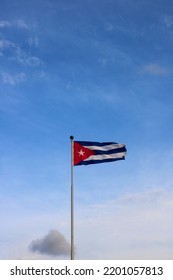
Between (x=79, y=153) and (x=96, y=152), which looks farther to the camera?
(x=96, y=152)

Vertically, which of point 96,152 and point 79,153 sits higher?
point 96,152

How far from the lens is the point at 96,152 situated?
3362 cm

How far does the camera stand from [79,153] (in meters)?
33.2

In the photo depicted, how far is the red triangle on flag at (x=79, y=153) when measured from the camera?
3303cm

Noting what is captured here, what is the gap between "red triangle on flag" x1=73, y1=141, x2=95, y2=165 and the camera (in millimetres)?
33031

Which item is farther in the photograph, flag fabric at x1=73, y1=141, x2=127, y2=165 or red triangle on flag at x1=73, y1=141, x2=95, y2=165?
flag fabric at x1=73, y1=141, x2=127, y2=165

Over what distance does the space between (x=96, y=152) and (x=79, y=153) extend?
1326mm

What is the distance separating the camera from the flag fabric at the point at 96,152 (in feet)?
109

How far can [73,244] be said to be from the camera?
29.2m

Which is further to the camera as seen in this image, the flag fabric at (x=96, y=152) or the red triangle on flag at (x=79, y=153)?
the flag fabric at (x=96, y=152)
